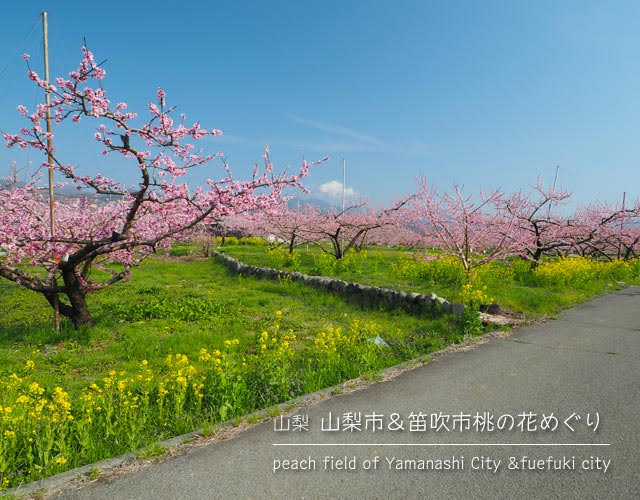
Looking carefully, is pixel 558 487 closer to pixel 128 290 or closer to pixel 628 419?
pixel 628 419

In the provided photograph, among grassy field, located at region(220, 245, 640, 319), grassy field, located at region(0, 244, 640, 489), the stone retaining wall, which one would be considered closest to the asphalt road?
grassy field, located at region(0, 244, 640, 489)

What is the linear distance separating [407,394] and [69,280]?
7549mm

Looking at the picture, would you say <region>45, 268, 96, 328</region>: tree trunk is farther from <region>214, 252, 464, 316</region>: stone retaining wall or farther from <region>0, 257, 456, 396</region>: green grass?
<region>214, 252, 464, 316</region>: stone retaining wall

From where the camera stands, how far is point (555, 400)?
190 inches

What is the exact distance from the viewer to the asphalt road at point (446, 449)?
317 cm

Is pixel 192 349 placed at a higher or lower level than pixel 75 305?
lower

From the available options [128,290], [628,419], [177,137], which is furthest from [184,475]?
[128,290]

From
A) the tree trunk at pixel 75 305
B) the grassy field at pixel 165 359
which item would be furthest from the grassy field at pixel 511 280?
the tree trunk at pixel 75 305

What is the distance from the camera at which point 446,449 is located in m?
3.76

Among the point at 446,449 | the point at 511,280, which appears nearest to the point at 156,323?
the point at 446,449

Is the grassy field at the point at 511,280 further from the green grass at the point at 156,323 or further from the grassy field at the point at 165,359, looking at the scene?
the grassy field at the point at 165,359

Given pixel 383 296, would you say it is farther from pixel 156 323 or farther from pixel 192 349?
pixel 156 323

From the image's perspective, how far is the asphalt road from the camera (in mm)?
3174

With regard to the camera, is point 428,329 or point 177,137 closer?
point 177,137
